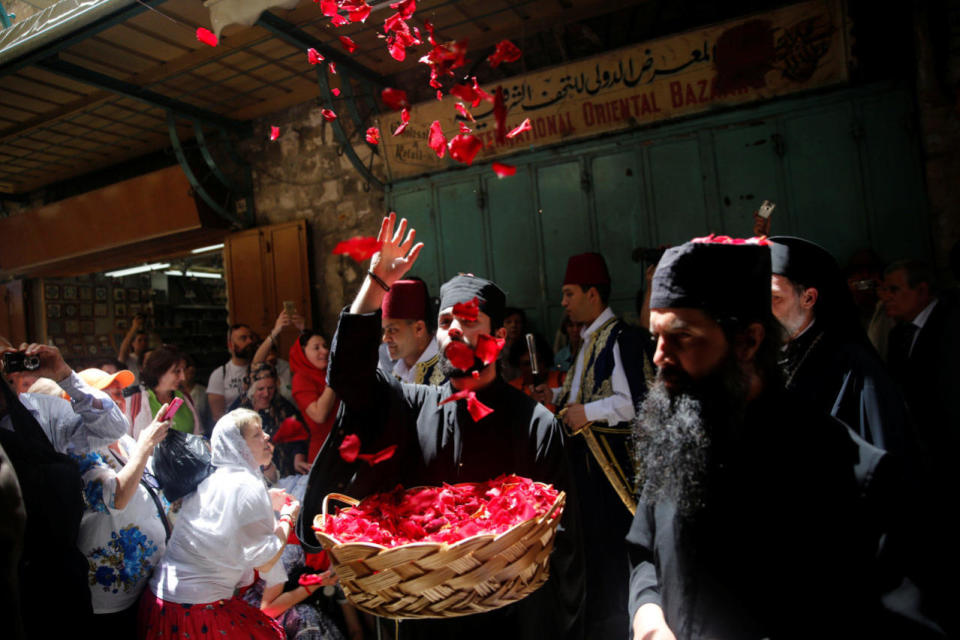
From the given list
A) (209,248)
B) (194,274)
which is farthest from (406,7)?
(194,274)

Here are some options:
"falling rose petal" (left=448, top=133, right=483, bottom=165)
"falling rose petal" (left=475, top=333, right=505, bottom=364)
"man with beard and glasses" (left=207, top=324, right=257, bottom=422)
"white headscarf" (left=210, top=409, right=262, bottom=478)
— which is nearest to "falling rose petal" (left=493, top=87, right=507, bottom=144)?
"falling rose petal" (left=448, top=133, right=483, bottom=165)

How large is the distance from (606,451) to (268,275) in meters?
4.74

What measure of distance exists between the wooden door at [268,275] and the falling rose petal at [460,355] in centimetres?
464

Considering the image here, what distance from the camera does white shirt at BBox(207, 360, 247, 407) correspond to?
201 inches

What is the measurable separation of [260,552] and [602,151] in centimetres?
415

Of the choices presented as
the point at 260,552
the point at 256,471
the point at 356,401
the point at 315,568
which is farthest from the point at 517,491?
the point at 315,568

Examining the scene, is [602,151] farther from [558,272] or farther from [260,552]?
[260,552]

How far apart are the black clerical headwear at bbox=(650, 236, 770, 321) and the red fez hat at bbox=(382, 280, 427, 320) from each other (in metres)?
2.43

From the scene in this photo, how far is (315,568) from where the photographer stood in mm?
3350

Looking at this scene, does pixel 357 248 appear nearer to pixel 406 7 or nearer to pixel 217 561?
pixel 217 561

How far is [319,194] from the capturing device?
6566mm

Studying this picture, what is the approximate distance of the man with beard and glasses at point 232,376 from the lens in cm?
513

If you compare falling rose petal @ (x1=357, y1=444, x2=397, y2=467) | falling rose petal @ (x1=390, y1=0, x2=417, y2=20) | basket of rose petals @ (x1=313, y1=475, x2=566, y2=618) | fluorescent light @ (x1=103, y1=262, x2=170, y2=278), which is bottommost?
basket of rose petals @ (x1=313, y1=475, x2=566, y2=618)

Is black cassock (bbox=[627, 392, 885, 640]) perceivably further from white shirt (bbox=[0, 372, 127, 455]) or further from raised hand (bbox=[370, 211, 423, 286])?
white shirt (bbox=[0, 372, 127, 455])
